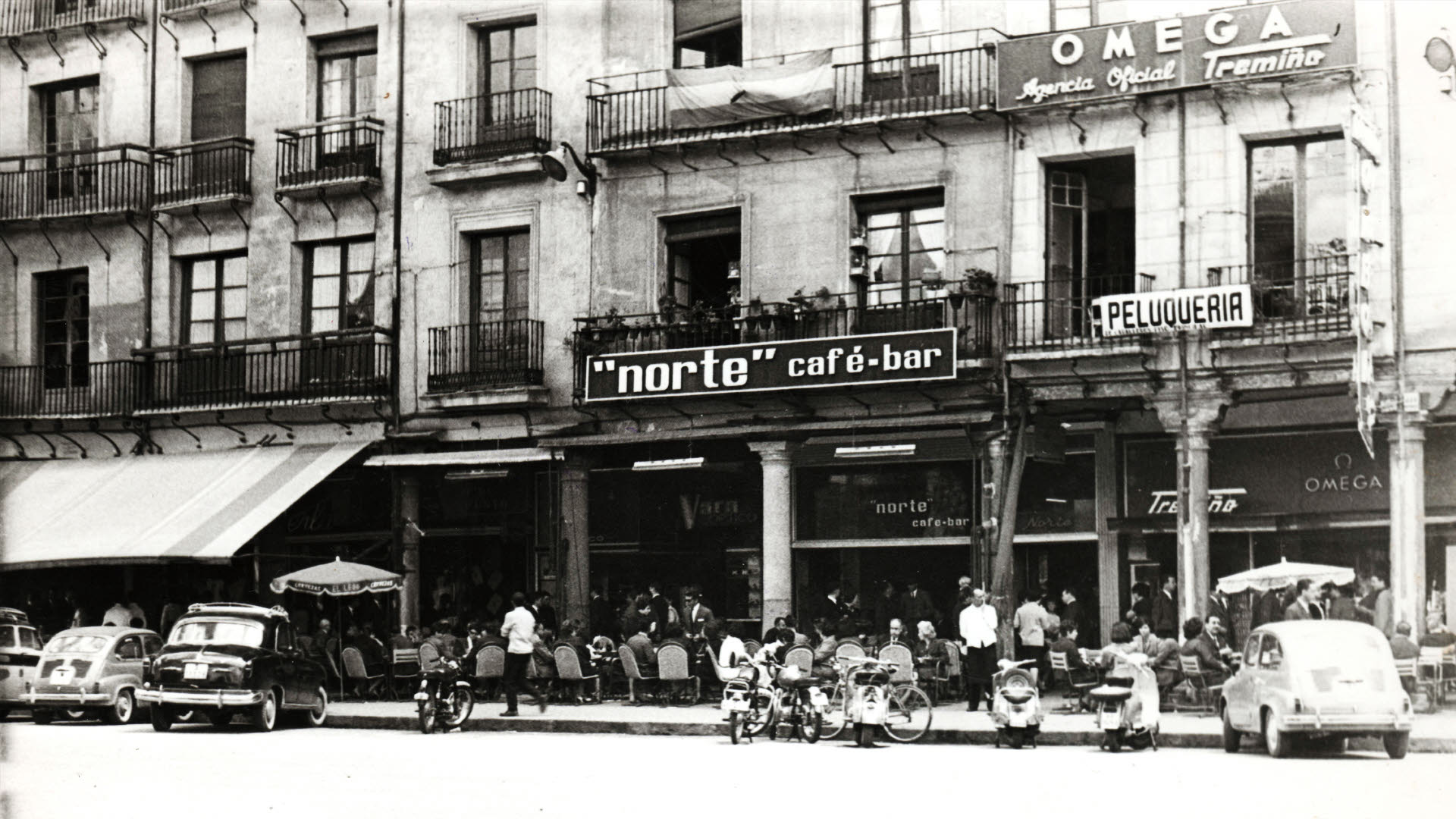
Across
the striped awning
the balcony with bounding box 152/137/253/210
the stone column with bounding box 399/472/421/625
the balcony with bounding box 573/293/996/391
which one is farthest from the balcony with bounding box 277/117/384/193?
the stone column with bounding box 399/472/421/625

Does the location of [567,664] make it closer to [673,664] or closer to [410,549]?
[673,664]

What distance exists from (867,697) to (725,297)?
10.7 m

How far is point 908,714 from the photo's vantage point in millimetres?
22359

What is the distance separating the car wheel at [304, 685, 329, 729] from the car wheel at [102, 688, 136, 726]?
2.95 meters

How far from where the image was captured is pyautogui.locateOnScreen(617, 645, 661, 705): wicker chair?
89.8ft

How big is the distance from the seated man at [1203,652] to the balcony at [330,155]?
16.6m

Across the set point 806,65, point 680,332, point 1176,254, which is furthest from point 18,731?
point 1176,254

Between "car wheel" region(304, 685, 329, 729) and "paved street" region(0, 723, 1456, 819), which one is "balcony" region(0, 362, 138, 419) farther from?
"paved street" region(0, 723, 1456, 819)

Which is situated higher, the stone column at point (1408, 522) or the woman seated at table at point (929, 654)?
the stone column at point (1408, 522)

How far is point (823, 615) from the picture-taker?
29.8 m

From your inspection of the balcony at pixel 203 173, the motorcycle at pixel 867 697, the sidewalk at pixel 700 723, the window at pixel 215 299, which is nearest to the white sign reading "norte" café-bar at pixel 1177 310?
the sidewalk at pixel 700 723

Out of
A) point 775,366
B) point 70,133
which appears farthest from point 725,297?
point 70,133

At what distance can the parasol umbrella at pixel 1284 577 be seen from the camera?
2414 centimetres

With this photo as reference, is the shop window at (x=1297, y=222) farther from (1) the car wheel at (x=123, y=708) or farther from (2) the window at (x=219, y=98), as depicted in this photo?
(2) the window at (x=219, y=98)
